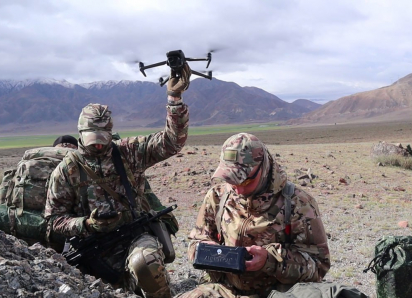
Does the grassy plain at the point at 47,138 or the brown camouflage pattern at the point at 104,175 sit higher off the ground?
the brown camouflage pattern at the point at 104,175

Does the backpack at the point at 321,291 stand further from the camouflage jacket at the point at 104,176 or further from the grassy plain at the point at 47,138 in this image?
the grassy plain at the point at 47,138

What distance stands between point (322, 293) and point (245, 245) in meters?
0.70

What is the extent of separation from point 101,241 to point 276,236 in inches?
71.6

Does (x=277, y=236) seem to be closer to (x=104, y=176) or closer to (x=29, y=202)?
(x=104, y=176)

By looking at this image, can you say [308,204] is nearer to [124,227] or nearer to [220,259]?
[220,259]

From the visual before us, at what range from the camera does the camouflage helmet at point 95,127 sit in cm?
417

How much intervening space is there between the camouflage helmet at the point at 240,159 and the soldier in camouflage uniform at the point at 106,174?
4.30 ft

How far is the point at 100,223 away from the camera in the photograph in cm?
390

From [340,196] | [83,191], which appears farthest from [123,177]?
[340,196]

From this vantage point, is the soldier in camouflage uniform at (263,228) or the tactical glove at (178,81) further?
the tactical glove at (178,81)

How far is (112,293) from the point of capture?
3455 mm

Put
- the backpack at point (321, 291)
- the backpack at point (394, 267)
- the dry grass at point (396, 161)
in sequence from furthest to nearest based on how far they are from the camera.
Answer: the dry grass at point (396, 161), the backpack at point (394, 267), the backpack at point (321, 291)

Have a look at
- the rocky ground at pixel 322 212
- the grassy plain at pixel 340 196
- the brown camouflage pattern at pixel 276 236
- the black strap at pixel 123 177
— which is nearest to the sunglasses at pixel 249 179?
the brown camouflage pattern at pixel 276 236

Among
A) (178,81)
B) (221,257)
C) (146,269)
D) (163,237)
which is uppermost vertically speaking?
(178,81)
